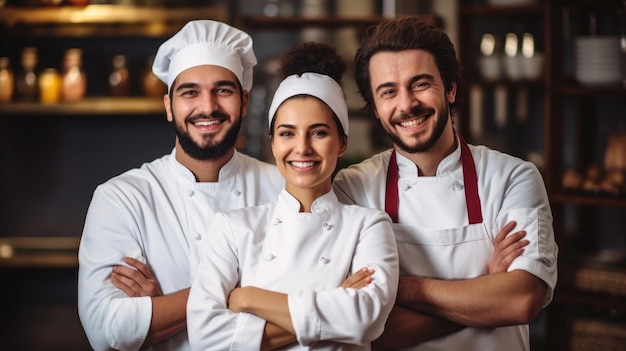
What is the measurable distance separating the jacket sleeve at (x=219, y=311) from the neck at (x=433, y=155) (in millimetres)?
551

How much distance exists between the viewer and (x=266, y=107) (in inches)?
185

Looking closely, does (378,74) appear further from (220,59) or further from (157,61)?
(157,61)

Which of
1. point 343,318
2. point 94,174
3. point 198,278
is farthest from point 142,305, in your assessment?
point 94,174

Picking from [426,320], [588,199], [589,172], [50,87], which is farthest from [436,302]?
[50,87]

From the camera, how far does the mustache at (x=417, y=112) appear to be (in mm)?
2070

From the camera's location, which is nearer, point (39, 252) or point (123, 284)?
point (123, 284)

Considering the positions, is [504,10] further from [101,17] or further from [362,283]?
[362,283]

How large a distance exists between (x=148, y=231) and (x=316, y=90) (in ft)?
1.96

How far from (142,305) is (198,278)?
6.8 inches

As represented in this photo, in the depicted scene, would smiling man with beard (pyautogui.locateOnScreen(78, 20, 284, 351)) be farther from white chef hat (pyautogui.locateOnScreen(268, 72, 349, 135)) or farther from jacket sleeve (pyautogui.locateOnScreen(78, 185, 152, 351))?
white chef hat (pyautogui.locateOnScreen(268, 72, 349, 135))

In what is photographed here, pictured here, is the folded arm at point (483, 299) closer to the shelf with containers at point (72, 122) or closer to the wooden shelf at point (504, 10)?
the wooden shelf at point (504, 10)

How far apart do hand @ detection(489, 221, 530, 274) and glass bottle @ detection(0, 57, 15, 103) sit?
353 cm

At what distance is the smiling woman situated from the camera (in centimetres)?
180

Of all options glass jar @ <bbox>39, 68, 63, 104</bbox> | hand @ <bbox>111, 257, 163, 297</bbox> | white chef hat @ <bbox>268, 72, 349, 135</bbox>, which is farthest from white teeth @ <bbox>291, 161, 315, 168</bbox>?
glass jar @ <bbox>39, 68, 63, 104</bbox>
